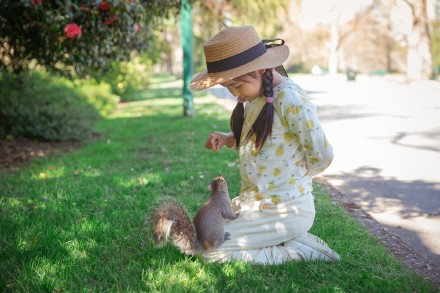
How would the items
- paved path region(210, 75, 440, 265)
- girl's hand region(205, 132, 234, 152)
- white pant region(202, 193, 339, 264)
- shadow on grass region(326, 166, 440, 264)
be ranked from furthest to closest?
shadow on grass region(326, 166, 440, 264)
paved path region(210, 75, 440, 265)
girl's hand region(205, 132, 234, 152)
white pant region(202, 193, 339, 264)

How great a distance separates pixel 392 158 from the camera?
6797mm

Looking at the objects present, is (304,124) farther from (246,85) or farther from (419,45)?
(419,45)

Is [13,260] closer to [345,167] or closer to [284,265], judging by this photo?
[284,265]

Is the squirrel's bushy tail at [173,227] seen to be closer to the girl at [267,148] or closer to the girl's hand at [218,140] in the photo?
the girl at [267,148]

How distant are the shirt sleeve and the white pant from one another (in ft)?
1.15

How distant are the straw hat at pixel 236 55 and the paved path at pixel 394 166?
2007 millimetres

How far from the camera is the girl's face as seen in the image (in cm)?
286

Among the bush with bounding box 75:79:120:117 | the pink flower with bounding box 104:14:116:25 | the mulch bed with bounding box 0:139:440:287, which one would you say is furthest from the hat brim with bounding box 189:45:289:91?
the bush with bounding box 75:79:120:117

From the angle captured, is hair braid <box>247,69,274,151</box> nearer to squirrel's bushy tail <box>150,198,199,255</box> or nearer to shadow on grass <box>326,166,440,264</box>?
squirrel's bushy tail <box>150,198,199,255</box>

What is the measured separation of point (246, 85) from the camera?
2.88 m

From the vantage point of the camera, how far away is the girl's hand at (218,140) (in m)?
3.23

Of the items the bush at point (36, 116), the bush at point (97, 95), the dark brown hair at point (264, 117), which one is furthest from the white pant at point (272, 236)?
the bush at point (97, 95)

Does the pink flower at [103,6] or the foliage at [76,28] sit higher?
the pink flower at [103,6]

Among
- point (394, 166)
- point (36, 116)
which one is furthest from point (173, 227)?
point (36, 116)
